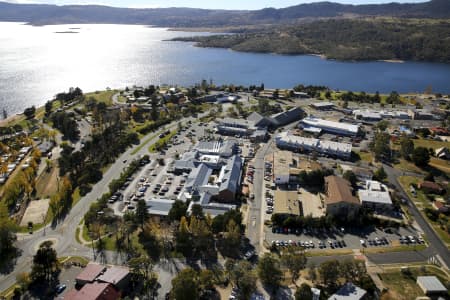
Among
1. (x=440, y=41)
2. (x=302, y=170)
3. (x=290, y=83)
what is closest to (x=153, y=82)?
(x=290, y=83)

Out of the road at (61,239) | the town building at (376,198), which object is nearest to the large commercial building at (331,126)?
the town building at (376,198)

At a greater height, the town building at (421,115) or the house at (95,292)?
the town building at (421,115)

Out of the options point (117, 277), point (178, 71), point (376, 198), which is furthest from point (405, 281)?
point (178, 71)

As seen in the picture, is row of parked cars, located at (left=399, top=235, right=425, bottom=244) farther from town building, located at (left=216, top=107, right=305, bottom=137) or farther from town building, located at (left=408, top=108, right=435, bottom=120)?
town building, located at (left=408, top=108, right=435, bottom=120)

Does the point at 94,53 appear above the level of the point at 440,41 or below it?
below

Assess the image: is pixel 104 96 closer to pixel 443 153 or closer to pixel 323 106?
pixel 323 106

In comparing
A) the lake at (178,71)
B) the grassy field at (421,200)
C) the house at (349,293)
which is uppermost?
the house at (349,293)

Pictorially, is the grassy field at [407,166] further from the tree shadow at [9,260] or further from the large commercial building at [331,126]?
the tree shadow at [9,260]

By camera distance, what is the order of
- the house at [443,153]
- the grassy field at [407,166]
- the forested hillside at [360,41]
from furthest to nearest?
1. the forested hillside at [360,41]
2. the house at [443,153]
3. the grassy field at [407,166]

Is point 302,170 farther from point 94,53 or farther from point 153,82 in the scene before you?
point 94,53
